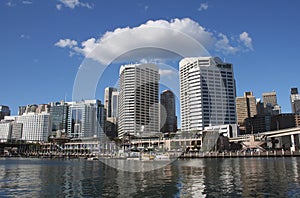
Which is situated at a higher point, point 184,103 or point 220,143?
point 184,103

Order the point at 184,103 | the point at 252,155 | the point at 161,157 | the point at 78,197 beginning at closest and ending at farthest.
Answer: the point at 78,197 → the point at 161,157 → the point at 252,155 → the point at 184,103

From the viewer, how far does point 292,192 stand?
3259cm

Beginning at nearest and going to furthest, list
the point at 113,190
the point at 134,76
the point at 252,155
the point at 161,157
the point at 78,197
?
the point at 78,197, the point at 113,190, the point at 161,157, the point at 252,155, the point at 134,76

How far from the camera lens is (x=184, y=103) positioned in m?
188

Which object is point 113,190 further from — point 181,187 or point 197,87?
point 197,87

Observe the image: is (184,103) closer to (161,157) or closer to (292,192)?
(161,157)

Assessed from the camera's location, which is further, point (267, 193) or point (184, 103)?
point (184, 103)

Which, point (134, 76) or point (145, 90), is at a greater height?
point (134, 76)

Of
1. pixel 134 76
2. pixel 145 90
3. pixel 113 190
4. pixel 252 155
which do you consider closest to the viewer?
pixel 113 190

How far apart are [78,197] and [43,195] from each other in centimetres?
437

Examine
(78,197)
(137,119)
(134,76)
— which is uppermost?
(134,76)

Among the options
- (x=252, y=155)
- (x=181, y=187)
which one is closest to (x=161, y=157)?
(x=252, y=155)

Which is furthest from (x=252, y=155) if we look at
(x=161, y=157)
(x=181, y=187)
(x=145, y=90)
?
(x=181, y=187)

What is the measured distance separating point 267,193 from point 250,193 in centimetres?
173
